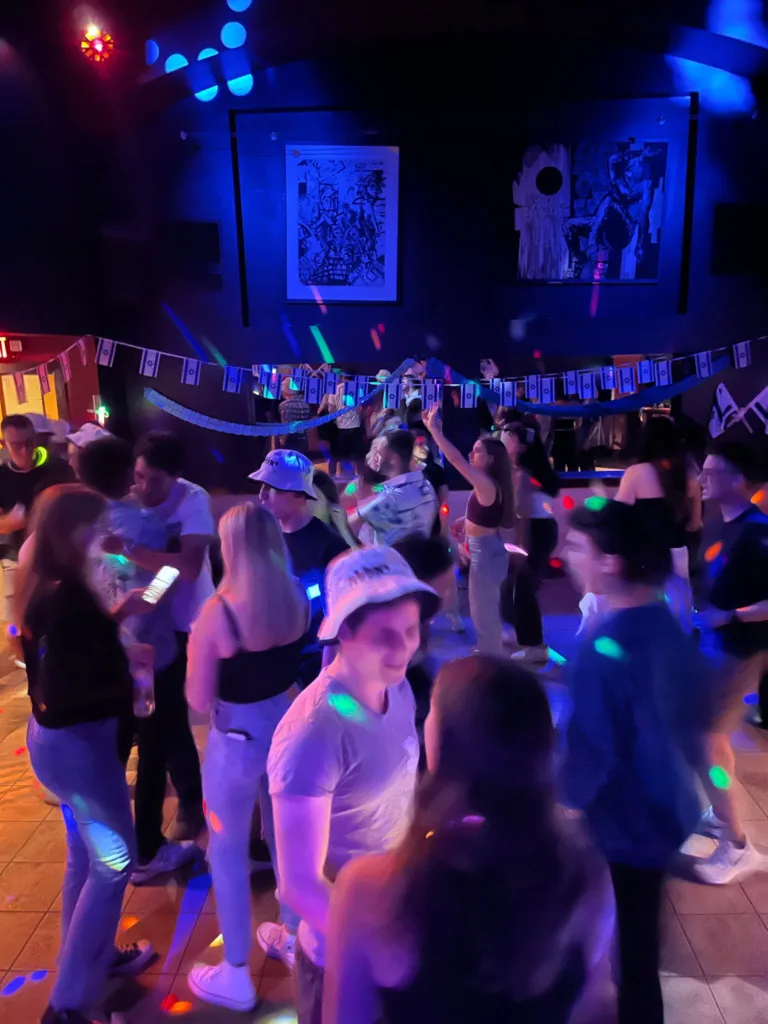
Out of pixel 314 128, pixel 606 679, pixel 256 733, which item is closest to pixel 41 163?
pixel 314 128

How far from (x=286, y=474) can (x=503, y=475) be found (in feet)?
5.97

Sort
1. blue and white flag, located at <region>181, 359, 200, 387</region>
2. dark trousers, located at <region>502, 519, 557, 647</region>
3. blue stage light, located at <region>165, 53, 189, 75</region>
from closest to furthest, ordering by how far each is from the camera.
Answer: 1. dark trousers, located at <region>502, 519, 557, 647</region>
2. blue stage light, located at <region>165, 53, 189, 75</region>
3. blue and white flag, located at <region>181, 359, 200, 387</region>

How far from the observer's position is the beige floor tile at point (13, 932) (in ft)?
7.68

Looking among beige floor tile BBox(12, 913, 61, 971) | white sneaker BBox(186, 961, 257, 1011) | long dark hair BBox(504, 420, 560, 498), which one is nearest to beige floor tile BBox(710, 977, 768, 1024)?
white sneaker BBox(186, 961, 257, 1011)

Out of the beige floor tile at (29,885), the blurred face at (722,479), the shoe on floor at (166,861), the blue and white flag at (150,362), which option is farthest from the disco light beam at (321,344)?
the beige floor tile at (29,885)

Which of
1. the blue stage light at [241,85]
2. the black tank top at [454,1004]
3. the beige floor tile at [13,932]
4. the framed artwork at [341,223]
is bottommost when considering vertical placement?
the beige floor tile at [13,932]

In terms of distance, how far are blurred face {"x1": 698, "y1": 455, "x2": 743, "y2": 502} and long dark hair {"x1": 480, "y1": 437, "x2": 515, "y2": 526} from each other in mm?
1289

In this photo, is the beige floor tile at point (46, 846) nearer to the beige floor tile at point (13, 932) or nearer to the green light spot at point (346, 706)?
the beige floor tile at point (13, 932)

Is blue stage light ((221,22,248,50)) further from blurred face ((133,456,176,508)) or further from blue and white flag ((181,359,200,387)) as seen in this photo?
blurred face ((133,456,176,508))

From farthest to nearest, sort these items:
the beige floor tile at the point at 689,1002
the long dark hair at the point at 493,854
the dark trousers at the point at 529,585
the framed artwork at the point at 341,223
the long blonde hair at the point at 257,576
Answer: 1. the framed artwork at the point at 341,223
2. the dark trousers at the point at 529,585
3. the beige floor tile at the point at 689,1002
4. the long blonde hair at the point at 257,576
5. the long dark hair at the point at 493,854

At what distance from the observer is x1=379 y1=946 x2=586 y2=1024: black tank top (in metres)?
0.95

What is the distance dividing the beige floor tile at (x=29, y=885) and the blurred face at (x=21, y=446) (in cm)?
235

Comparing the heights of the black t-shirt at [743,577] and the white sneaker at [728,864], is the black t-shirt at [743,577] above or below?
above

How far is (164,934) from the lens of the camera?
2.44m
